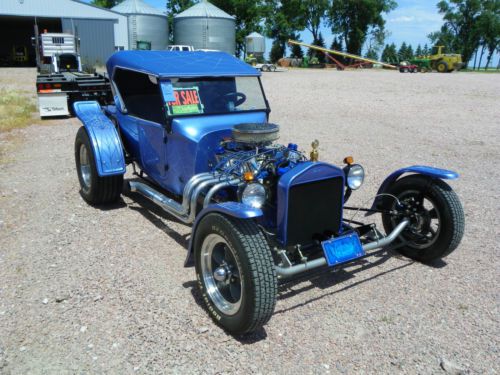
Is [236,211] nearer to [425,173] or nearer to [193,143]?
[193,143]

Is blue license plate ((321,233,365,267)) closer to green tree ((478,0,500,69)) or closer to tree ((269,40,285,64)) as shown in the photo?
tree ((269,40,285,64))

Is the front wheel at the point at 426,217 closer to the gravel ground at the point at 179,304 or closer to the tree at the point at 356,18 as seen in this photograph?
the gravel ground at the point at 179,304

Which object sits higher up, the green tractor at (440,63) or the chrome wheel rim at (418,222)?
the green tractor at (440,63)

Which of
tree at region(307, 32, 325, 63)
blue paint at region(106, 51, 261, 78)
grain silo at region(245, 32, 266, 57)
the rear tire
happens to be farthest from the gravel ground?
tree at region(307, 32, 325, 63)

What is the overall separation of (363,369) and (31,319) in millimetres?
2427

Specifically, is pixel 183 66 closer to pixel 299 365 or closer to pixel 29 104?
pixel 299 365

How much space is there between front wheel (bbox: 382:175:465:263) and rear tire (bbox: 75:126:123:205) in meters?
3.19

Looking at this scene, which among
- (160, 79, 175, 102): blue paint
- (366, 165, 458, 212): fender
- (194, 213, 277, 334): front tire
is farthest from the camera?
(160, 79, 175, 102): blue paint

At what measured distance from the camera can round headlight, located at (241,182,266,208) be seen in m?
3.29

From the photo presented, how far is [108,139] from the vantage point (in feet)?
16.7

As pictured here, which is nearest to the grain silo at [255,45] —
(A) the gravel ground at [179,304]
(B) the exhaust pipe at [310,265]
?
(A) the gravel ground at [179,304]

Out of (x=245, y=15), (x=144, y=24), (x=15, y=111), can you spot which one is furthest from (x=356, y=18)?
(x=15, y=111)

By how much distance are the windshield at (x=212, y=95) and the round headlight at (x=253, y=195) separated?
150 centimetres

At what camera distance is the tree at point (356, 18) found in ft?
183
